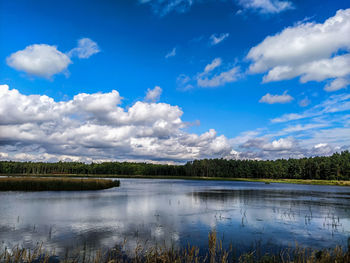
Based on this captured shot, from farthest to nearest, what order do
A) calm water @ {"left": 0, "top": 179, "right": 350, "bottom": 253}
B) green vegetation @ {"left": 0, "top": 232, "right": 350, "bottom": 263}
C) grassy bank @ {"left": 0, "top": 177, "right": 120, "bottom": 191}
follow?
grassy bank @ {"left": 0, "top": 177, "right": 120, "bottom": 191} → calm water @ {"left": 0, "top": 179, "right": 350, "bottom": 253} → green vegetation @ {"left": 0, "top": 232, "right": 350, "bottom": 263}

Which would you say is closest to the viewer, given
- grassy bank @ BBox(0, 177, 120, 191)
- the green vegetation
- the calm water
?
the green vegetation

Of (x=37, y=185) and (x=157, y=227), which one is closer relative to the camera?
(x=157, y=227)

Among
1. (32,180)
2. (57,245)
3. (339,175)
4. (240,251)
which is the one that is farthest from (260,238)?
(339,175)

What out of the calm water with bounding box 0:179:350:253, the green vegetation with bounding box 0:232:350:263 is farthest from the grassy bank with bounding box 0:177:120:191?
the green vegetation with bounding box 0:232:350:263

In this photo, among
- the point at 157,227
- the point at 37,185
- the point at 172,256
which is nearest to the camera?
the point at 172,256

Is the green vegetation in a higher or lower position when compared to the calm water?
higher

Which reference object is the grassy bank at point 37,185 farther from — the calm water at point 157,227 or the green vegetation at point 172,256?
the green vegetation at point 172,256

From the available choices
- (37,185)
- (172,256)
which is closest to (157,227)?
(172,256)

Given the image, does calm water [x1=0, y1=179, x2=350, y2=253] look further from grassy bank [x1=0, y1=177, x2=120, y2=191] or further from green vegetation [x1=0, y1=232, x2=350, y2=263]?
grassy bank [x1=0, y1=177, x2=120, y2=191]

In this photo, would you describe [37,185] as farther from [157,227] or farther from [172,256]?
[172,256]

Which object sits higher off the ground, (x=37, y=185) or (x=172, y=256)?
(x=172, y=256)

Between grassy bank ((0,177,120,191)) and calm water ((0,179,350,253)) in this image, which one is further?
grassy bank ((0,177,120,191))

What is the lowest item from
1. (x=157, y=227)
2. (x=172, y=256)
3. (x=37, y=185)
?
(x=157, y=227)

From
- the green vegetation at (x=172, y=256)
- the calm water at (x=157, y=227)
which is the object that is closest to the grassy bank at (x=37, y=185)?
the calm water at (x=157, y=227)
